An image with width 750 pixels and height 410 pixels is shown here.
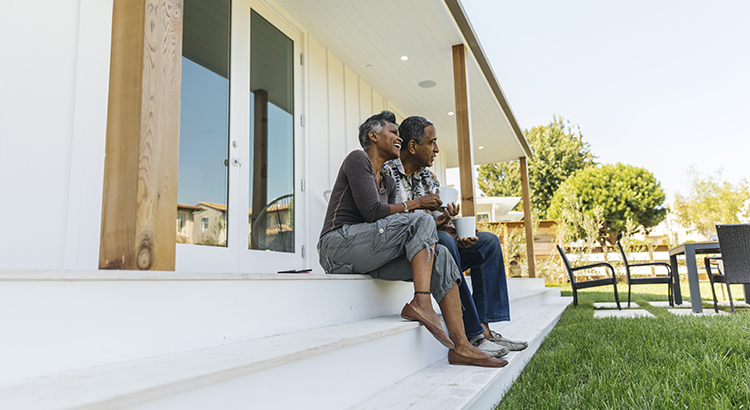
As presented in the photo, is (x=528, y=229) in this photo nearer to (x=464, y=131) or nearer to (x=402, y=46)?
(x=464, y=131)

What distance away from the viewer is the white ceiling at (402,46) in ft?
12.2

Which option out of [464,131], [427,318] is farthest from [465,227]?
[464,131]

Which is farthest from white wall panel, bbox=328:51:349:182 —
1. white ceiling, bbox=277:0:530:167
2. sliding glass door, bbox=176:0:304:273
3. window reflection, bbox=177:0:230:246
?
window reflection, bbox=177:0:230:246

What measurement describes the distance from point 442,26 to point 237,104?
6.18 feet

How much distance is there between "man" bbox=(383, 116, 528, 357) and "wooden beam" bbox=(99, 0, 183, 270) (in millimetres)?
1230

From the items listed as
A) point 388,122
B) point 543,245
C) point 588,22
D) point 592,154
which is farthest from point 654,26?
point 388,122

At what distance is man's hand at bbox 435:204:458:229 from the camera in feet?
7.00

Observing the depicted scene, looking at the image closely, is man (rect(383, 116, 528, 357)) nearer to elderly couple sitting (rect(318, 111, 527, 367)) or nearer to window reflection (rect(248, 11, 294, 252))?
elderly couple sitting (rect(318, 111, 527, 367))

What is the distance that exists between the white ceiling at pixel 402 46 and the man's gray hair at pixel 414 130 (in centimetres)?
155

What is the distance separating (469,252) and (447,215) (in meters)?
0.26

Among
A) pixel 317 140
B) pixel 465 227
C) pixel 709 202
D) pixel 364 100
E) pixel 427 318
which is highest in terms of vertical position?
pixel 709 202

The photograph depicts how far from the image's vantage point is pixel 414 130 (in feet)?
7.98

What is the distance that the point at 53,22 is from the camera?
2.03 metres

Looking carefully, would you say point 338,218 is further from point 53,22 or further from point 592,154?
point 592,154
